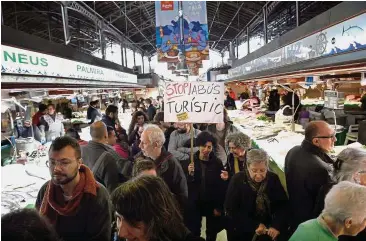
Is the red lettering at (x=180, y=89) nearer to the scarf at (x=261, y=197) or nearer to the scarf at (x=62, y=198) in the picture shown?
the scarf at (x=261, y=197)

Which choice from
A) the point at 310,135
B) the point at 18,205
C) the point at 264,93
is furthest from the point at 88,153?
the point at 264,93

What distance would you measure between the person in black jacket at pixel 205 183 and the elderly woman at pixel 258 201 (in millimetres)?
605

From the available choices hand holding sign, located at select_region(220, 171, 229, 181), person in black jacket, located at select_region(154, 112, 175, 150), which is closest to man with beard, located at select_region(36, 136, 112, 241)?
hand holding sign, located at select_region(220, 171, 229, 181)

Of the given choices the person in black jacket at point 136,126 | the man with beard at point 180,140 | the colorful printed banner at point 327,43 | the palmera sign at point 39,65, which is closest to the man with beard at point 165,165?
the man with beard at point 180,140

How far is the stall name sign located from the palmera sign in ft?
5.37

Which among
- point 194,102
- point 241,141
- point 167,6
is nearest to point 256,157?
point 241,141

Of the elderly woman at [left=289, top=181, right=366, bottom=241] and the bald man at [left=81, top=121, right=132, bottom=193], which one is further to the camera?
the bald man at [left=81, top=121, right=132, bottom=193]

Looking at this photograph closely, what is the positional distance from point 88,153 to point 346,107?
11076 mm

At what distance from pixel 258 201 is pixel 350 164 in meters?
0.86

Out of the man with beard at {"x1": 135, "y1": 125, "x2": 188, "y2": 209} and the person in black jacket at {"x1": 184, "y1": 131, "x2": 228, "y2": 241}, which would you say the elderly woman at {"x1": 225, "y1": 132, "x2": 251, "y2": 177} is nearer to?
the person in black jacket at {"x1": 184, "y1": 131, "x2": 228, "y2": 241}

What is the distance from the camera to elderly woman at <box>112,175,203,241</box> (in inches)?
64.4

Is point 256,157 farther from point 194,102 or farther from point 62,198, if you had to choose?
point 62,198

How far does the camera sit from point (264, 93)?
1706 centimetres

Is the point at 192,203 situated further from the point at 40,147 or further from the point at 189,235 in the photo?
the point at 40,147
